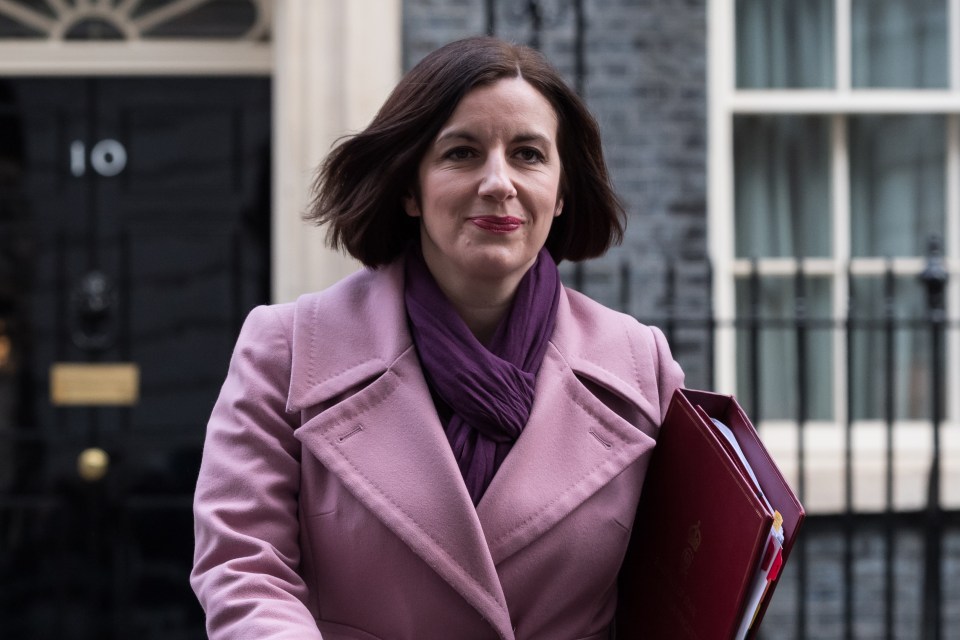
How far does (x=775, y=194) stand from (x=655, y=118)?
Answer: 0.64 m

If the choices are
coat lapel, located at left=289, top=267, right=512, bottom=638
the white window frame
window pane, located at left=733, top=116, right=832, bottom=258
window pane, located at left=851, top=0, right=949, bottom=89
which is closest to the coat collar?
coat lapel, located at left=289, top=267, right=512, bottom=638

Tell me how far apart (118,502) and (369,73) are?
1.95 meters

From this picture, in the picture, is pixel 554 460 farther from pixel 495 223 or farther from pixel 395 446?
pixel 495 223

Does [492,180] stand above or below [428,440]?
above

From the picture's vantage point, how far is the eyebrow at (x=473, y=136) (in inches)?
75.2

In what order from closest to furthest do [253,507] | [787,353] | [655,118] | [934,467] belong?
[253,507] → [934,467] → [655,118] → [787,353]

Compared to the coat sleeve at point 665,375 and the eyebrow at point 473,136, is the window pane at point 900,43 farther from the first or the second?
the eyebrow at point 473,136

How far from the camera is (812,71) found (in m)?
5.11

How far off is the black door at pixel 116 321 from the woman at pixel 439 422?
307 cm

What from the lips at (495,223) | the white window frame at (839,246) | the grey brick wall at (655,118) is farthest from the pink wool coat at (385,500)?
the white window frame at (839,246)

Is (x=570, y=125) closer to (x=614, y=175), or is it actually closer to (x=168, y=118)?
(x=614, y=175)

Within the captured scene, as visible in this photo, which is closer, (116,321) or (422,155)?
(422,155)

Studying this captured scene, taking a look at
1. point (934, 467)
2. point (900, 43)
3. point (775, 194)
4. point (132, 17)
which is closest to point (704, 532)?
point (934, 467)

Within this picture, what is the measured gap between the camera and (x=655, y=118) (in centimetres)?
488
